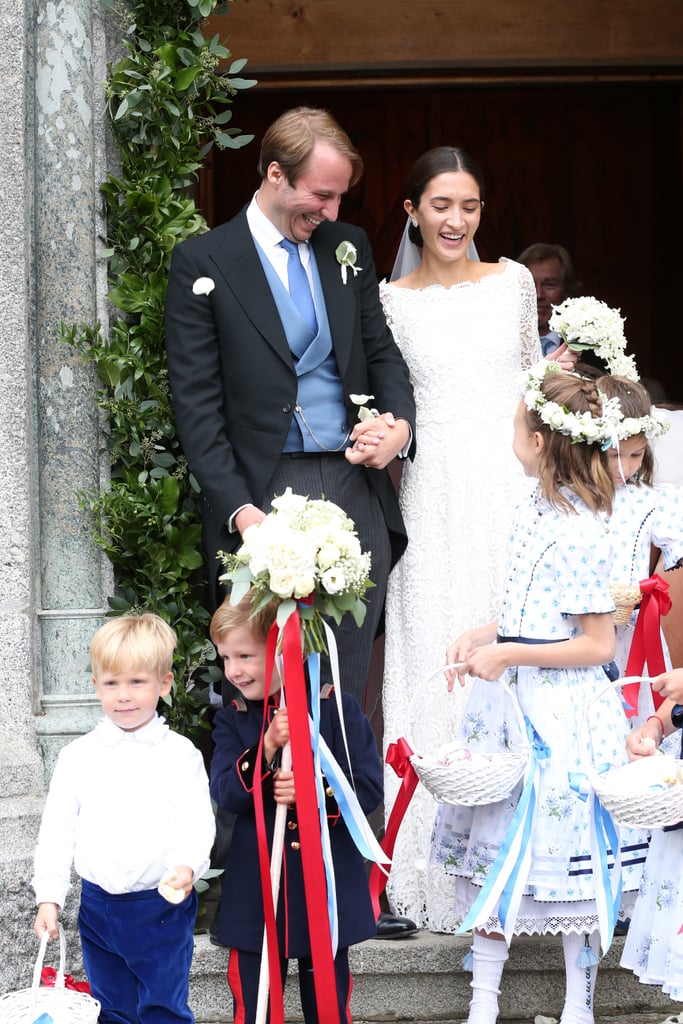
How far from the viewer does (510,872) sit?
3586 mm

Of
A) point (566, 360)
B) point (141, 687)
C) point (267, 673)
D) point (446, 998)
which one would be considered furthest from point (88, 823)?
point (566, 360)

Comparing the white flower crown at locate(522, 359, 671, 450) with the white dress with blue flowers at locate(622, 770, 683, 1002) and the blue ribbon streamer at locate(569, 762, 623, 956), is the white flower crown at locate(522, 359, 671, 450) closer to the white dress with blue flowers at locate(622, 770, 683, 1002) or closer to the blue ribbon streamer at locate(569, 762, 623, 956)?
the blue ribbon streamer at locate(569, 762, 623, 956)

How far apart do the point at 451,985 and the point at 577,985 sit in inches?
24.9

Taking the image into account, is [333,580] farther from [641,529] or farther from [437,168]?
[437,168]

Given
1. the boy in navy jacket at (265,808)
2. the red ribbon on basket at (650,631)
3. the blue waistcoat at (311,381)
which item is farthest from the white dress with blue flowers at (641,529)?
the boy in navy jacket at (265,808)

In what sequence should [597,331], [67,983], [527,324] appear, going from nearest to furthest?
[67,983] → [597,331] → [527,324]

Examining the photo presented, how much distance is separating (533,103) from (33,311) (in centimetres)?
435

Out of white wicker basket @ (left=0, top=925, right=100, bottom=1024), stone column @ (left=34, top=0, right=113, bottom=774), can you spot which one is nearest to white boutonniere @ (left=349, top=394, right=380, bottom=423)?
stone column @ (left=34, top=0, right=113, bottom=774)

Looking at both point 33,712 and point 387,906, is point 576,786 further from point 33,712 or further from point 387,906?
point 33,712

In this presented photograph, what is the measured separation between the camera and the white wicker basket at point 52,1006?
3.05 metres

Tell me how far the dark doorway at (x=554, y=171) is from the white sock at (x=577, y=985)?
4793 millimetres

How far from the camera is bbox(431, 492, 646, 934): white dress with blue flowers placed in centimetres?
365

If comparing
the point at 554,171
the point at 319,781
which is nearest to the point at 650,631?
the point at 319,781

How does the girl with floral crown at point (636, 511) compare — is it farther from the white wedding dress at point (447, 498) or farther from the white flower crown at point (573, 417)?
the white wedding dress at point (447, 498)
